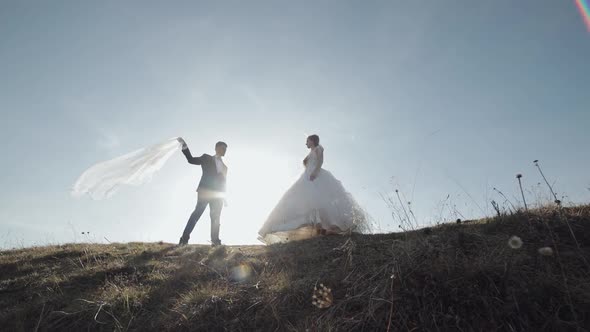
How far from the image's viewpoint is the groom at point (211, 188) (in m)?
8.02

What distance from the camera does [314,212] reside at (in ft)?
22.4

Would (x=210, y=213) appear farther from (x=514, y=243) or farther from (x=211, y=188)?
(x=514, y=243)

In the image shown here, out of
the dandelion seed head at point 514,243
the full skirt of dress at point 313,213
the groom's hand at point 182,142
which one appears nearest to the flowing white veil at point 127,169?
the groom's hand at point 182,142

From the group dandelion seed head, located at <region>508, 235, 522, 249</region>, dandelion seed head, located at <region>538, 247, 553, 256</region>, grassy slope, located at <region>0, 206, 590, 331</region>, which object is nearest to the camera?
grassy slope, located at <region>0, 206, 590, 331</region>

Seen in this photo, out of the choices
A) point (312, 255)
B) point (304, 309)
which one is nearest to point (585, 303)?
point (304, 309)

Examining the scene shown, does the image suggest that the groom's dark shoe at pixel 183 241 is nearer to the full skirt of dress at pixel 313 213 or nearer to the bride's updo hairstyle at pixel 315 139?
the full skirt of dress at pixel 313 213

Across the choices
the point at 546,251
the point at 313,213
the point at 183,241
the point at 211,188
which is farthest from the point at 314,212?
the point at 546,251

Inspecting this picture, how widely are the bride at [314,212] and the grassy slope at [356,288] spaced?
1669mm

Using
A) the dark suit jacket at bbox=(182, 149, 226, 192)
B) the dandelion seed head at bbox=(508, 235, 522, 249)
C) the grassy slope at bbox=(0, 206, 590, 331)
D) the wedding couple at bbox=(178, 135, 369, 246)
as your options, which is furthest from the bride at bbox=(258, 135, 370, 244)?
the dandelion seed head at bbox=(508, 235, 522, 249)

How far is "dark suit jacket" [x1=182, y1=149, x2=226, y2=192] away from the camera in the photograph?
8438 mm

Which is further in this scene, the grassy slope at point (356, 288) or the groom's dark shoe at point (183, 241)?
the groom's dark shoe at point (183, 241)

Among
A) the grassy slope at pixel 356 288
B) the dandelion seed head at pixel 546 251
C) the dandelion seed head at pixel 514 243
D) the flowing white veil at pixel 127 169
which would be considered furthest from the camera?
the flowing white veil at pixel 127 169

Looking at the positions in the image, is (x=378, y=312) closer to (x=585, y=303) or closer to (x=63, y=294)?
(x=585, y=303)

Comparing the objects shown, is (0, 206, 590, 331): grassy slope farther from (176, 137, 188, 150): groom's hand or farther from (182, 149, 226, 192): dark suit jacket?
(176, 137, 188, 150): groom's hand
